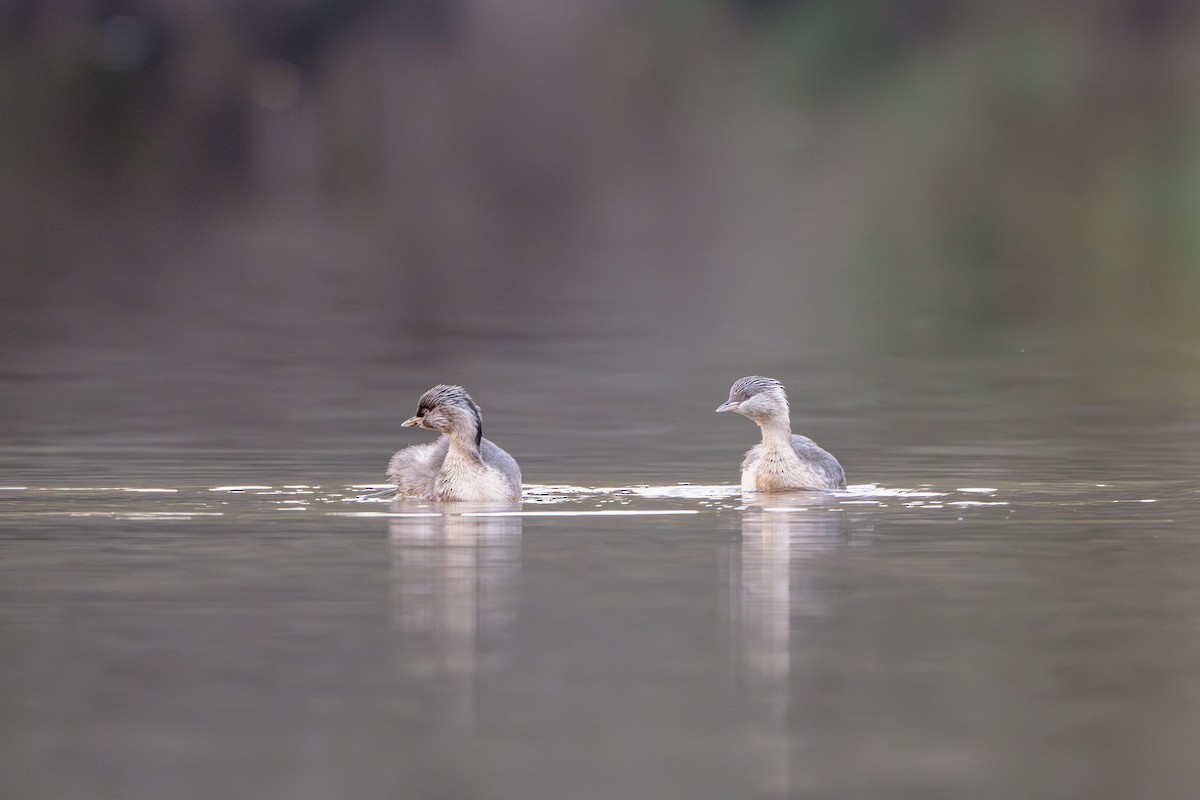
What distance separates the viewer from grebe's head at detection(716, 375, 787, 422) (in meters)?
14.2

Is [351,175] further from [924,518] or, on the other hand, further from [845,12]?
[924,518]

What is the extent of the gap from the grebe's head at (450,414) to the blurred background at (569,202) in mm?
1686

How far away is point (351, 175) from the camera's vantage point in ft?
158

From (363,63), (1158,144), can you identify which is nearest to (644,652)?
(1158,144)

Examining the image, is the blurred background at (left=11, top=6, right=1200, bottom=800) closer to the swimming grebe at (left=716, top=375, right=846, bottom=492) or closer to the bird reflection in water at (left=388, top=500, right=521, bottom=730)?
the bird reflection in water at (left=388, top=500, right=521, bottom=730)

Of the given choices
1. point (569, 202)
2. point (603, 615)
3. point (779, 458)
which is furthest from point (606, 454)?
point (569, 202)

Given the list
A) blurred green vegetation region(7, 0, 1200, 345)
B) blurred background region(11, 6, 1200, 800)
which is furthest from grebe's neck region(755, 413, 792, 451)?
blurred green vegetation region(7, 0, 1200, 345)

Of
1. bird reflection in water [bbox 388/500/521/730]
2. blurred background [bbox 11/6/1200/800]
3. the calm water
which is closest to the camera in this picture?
the calm water

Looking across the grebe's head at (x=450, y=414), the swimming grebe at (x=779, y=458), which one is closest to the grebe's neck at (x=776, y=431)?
the swimming grebe at (x=779, y=458)

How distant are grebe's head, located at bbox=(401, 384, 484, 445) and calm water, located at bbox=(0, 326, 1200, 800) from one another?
0.50 metres

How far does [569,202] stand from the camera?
149 ft

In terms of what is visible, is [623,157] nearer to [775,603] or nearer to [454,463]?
[454,463]

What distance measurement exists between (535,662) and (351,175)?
40.6 meters

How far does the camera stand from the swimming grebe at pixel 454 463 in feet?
41.8
